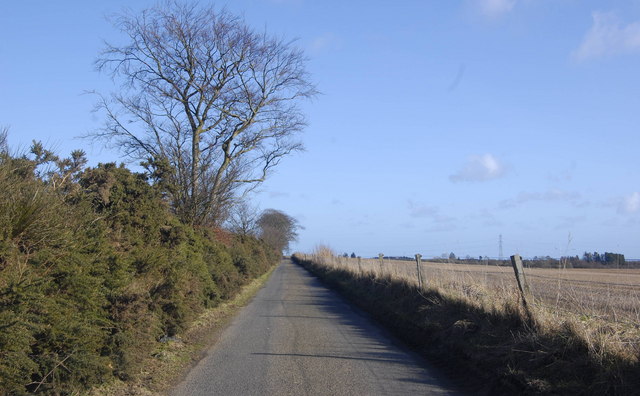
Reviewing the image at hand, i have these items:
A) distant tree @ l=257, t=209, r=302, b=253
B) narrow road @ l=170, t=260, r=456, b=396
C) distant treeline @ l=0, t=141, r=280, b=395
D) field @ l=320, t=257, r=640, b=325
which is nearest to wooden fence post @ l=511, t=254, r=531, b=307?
field @ l=320, t=257, r=640, b=325

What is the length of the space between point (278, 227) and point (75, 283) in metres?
99.6

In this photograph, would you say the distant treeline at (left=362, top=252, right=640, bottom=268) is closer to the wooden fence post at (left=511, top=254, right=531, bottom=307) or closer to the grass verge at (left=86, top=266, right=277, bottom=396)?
the wooden fence post at (left=511, top=254, right=531, bottom=307)

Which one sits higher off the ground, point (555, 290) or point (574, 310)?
point (555, 290)

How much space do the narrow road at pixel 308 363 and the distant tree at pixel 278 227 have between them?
260 feet

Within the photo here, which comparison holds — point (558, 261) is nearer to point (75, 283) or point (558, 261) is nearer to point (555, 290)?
point (555, 290)

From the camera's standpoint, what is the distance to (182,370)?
833 cm

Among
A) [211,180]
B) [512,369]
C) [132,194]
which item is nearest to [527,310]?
[512,369]

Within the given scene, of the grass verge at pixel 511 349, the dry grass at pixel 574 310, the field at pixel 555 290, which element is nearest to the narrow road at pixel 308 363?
the grass verge at pixel 511 349

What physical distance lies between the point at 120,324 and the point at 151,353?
1.67 metres

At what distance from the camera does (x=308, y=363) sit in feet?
28.7

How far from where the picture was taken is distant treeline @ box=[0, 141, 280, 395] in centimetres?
545

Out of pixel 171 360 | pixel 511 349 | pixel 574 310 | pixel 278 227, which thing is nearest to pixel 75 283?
pixel 171 360

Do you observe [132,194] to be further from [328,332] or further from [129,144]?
[129,144]

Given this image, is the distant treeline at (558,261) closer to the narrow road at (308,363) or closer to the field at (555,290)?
the field at (555,290)
